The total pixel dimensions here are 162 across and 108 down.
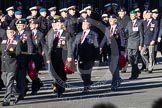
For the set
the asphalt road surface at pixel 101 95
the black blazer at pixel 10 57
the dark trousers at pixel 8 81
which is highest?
the black blazer at pixel 10 57

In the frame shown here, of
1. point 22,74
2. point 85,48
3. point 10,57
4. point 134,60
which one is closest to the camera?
point 10,57

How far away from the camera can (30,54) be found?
384 inches

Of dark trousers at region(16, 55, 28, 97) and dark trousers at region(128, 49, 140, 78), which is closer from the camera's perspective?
dark trousers at region(16, 55, 28, 97)

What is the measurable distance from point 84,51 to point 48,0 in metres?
9.64

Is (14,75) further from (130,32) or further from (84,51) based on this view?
(130,32)

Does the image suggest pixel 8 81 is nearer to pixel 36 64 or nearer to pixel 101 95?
pixel 36 64

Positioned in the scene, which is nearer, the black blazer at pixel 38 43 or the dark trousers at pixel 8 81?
the dark trousers at pixel 8 81

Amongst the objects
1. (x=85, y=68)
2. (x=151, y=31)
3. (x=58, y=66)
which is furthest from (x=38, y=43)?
Answer: (x=151, y=31)

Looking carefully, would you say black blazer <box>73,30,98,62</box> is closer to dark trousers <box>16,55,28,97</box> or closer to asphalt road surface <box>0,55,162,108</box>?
asphalt road surface <box>0,55,162,108</box>

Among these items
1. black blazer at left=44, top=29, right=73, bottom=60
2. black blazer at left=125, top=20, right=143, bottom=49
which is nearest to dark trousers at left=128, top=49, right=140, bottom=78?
black blazer at left=125, top=20, right=143, bottom=49

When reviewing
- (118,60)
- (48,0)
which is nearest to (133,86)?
(118,60)

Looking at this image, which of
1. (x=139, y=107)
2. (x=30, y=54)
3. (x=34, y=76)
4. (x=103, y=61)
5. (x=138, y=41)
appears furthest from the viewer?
(x=103, y=61)

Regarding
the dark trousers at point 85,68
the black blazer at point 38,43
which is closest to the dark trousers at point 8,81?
the black blazer at point 38,43

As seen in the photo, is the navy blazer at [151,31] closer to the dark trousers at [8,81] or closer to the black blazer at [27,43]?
the black blazer at [27,43]
